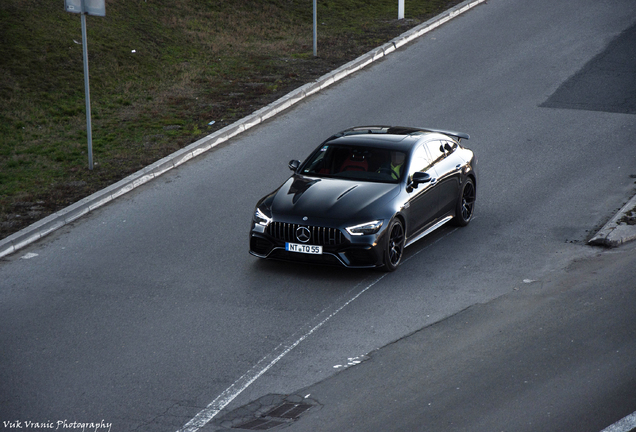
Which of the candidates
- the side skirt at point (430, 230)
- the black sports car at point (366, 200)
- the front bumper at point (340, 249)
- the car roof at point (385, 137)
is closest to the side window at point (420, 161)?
the black sports car at point (366, 200)

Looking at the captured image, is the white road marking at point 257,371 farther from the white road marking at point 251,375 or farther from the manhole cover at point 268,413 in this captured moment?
the manhole cover at point 268,413

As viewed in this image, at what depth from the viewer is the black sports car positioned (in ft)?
34.0

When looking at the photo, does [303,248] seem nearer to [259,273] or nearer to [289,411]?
[259,273]

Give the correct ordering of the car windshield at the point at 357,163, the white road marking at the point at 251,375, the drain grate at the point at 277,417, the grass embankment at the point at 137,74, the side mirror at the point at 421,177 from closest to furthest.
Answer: the drain grate at the point at 277,417 → the white road marking at the point at 251,375 → the side mirror at the point at 421,177 → the car windshield at the point at 357,163 → the grass embankment at the point at 137,74

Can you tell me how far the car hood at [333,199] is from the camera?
1048cm

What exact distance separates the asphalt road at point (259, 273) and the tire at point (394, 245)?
0.56 feet

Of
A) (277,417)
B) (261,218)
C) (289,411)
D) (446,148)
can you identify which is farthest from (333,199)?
(277,417)

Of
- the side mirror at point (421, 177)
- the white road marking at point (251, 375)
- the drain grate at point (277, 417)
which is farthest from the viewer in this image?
the side mirror at point (421, 177)

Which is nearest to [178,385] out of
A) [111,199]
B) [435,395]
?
[435,395]

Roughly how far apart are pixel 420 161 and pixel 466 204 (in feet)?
4.78

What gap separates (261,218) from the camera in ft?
35.4

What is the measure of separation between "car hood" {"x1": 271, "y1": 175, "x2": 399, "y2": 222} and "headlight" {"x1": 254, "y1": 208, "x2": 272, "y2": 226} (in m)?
0.11

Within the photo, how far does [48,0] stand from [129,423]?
17.0m

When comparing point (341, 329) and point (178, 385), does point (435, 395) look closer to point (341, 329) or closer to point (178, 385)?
point (341, 329)
